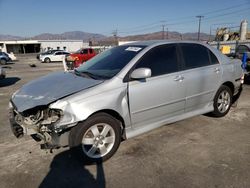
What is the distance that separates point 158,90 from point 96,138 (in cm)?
123

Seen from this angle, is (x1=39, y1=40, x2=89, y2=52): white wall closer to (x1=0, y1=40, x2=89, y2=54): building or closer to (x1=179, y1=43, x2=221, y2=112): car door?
(x1=0, y1=40, x2=89, y2=54): building

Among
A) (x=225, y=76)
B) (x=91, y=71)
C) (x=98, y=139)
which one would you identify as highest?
(x=91, y=71)

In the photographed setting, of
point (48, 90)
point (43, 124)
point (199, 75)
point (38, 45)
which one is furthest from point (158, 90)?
point (38, 45)

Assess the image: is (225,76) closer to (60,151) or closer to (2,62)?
(60,151)

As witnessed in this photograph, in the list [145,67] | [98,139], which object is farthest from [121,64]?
[98,139]

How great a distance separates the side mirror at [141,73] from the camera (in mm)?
3020

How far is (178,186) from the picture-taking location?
2506 mm

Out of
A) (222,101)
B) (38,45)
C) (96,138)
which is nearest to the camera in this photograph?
(96,138)

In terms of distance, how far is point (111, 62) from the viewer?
3.59 metres

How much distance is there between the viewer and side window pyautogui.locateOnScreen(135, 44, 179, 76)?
338 cm

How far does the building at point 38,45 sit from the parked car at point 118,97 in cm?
5408

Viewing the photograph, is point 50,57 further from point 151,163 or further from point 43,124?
point 151,163

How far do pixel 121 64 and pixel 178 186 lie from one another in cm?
191

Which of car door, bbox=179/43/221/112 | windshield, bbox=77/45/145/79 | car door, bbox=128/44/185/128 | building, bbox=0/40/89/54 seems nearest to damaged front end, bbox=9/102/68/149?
windshield, bbox=77/45/145/79
